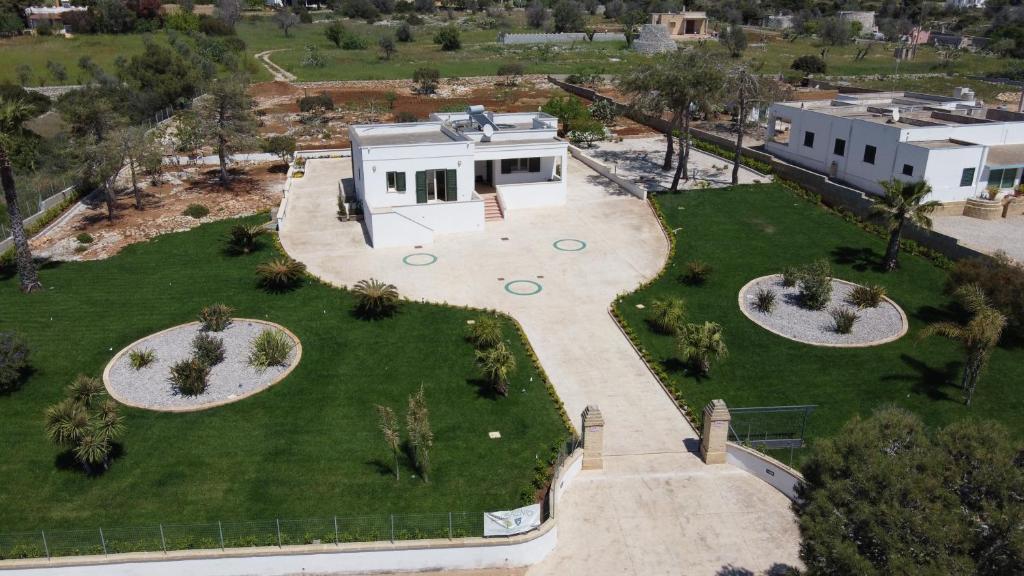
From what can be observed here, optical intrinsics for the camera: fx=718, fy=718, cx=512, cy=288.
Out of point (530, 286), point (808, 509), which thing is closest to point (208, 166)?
point (530, 286)

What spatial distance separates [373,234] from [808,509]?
28022 mm

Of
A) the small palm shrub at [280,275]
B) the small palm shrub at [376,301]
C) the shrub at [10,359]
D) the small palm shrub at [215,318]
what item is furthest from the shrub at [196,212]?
the shrub at [10,359]

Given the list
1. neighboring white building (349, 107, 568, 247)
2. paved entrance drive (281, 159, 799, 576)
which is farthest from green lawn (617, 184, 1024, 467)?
neighboring white building (349, 107, 568, 247)

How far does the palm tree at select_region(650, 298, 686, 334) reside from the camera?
93.1 ft

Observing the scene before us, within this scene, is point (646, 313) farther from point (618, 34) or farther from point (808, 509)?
point (618, 34)

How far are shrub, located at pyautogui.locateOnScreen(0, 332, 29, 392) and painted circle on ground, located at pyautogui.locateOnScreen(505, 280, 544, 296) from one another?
18318 mm

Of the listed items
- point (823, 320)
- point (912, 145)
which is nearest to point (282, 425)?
point (823, 320)

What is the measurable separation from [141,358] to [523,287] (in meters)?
15.6

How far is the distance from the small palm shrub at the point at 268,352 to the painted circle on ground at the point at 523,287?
1031cm

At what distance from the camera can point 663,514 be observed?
1889 centimetres

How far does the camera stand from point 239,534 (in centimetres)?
1755

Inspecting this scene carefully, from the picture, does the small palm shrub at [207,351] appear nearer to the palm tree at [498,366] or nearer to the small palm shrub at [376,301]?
the small palm shrub at [376,301]

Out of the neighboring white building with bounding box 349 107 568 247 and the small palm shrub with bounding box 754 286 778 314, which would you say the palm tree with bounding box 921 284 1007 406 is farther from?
the neighboring white building with bounding box 349 107 568 247

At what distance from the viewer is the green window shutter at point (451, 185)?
3953 cm
